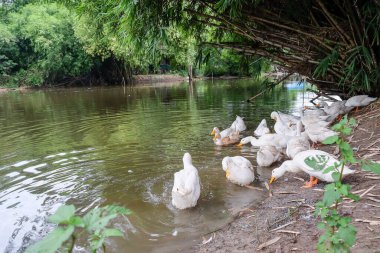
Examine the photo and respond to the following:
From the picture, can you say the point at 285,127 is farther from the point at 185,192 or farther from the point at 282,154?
the point at 185,192

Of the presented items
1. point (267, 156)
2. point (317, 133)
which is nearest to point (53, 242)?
point (267, 156)

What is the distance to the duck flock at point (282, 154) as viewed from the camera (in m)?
3.76

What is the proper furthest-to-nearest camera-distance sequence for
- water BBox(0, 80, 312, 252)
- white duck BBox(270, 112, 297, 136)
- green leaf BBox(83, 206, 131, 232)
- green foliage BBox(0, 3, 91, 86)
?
1. green foliage BBox(0, 3, 91, 86)
2. white duck BBox(270, 112, 297, 136)
3. water BBox(0, 80, 312, 252)
4. green leaf BBox(83, 206, 131, 232)

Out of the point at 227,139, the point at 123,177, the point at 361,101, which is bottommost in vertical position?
the point at 123,177

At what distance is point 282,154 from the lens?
18.3 ft

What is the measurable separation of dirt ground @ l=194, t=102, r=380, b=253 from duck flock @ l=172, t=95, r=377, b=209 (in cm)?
25

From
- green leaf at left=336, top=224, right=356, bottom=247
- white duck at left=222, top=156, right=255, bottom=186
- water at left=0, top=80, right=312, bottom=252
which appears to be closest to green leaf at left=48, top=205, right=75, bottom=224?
green leaf at left=336, top=224, right=356, bottom=247

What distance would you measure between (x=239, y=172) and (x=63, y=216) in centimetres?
334

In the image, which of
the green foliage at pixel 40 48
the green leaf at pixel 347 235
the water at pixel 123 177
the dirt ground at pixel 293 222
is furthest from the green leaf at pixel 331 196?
the green foliage at pixel 40 48

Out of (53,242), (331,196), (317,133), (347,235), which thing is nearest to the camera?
(53,242)

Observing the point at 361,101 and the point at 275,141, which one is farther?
the point at 361,101

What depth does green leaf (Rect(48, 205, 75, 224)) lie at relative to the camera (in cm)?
131

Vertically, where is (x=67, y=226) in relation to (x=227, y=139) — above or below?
above

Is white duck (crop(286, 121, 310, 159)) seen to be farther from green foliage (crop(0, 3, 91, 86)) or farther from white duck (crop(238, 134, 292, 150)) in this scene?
green foliage (crop(0, 3, 91, 86))
